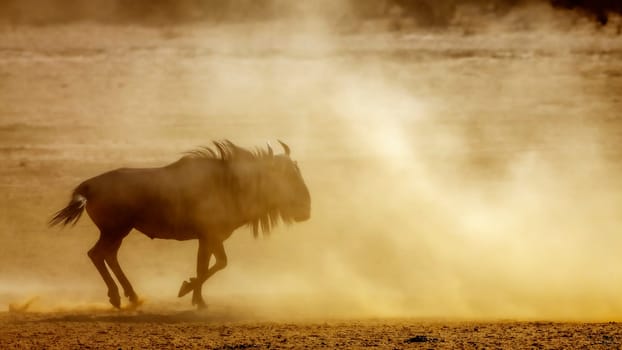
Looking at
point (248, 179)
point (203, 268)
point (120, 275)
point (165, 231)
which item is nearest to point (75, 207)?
point (120, 275)

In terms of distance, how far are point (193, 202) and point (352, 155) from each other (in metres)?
9.08

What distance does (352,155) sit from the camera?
69.7 ft

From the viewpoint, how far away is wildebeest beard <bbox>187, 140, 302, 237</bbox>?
1256 cm

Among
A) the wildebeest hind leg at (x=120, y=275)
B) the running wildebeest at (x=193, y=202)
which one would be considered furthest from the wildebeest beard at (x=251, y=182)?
the wildebeest hind leg at (x=120, y=275)

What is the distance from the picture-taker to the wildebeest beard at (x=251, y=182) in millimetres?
12562

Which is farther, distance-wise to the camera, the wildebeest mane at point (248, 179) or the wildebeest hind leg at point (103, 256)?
the wildebeest mane at point (248, 179)

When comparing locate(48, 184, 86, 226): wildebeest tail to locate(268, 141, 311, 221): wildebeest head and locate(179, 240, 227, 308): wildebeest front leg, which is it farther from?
locate(268, 141, 311, 221): wildebeest head

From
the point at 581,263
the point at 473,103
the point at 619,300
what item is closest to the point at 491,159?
the point at 473,103

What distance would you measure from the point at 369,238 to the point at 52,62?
465 inches

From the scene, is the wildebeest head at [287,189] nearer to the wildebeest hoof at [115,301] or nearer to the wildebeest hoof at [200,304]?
the wildebeest hoof at [200,304]

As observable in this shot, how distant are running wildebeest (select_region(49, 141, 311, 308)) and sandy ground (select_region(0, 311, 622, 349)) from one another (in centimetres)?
96

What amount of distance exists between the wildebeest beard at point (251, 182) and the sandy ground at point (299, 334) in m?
1.53

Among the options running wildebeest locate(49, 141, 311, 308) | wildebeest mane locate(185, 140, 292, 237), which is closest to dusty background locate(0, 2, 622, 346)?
running wildebeest locate(49, 141, 311, 308)

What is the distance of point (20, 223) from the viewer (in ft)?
57.7
